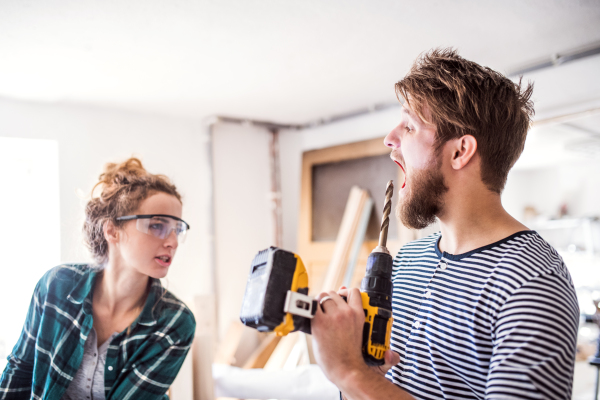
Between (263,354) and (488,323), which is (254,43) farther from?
(263,354)

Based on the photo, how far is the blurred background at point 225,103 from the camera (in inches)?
87.0

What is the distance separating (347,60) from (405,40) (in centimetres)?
42

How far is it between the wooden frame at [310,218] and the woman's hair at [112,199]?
7.63 ft

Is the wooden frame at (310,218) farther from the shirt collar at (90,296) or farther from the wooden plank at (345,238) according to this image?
the shirt collar at (90,296)

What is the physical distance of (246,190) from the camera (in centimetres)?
432

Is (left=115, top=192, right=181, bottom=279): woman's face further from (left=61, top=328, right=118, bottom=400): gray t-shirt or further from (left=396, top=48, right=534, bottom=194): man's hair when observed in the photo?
(left=396, top=48, right=534, bottom=194): man's hair

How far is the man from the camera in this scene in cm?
85

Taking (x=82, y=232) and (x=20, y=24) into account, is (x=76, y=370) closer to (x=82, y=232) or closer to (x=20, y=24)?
(x=82, y=232)

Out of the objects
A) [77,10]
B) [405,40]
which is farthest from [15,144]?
[405,40]

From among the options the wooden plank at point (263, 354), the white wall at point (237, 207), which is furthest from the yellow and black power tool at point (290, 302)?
the white wall at point (237, 207)

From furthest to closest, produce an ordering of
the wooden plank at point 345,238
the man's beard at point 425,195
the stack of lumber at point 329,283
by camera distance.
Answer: the wooden plank at point 345,238, the stack of lumber at point 329,283, the man's beard at point 425,195

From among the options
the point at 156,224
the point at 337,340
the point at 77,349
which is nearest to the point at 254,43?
the point at 156,224

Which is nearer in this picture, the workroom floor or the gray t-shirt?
the gray t-shirt

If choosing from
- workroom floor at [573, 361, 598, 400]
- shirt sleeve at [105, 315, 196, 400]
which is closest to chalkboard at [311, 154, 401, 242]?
workroom floor at [573, 361, 598, 400]
